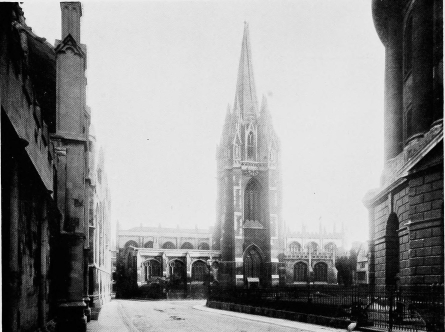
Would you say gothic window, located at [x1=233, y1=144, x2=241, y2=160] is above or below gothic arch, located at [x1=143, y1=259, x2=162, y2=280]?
above

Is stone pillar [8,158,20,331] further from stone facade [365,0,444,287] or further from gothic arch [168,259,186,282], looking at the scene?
gothic arch [168,259,186,282]

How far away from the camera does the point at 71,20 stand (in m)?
21.4

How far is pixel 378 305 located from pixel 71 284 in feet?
34.1

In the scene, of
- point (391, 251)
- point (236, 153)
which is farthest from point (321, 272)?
point (391, 251)

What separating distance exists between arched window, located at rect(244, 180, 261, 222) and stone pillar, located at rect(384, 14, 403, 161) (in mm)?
48957

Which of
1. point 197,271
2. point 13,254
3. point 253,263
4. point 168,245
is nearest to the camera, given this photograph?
point 13,254

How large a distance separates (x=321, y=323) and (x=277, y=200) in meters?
53.3

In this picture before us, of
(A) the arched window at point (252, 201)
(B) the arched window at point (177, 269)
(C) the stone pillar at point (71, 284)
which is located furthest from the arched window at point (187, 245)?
(C) the stone pillar at point (71, 284)

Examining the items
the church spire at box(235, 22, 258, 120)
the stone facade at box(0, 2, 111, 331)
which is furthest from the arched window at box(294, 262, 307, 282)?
the stone facade at box(0, 2, 111, 331)

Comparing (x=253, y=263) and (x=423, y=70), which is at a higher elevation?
(x=423, y=70)

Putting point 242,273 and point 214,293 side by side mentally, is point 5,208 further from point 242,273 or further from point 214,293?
point 242,273

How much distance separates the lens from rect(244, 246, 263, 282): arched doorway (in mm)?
73000

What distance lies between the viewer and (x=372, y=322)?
19.5 meters

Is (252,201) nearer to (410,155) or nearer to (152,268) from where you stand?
(152,268)
